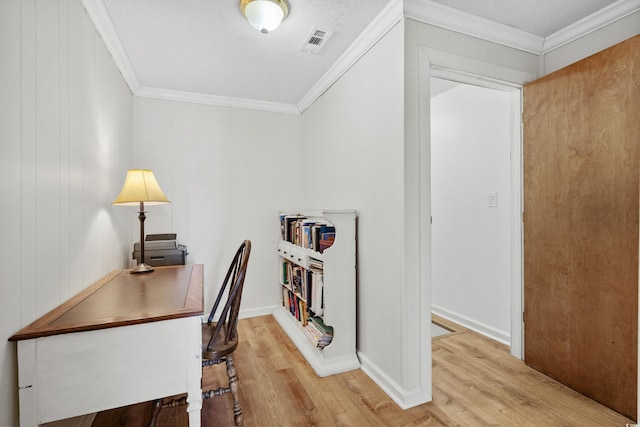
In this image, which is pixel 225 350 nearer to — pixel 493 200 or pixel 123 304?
pixel 123 304

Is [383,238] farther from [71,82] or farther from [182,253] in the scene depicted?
[71,82]

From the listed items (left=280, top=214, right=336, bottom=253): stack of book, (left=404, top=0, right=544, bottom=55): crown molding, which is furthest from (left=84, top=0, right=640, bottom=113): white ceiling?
(left=280, top=214, right=336, bottom=253): stack of book

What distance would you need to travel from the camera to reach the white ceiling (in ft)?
5.95

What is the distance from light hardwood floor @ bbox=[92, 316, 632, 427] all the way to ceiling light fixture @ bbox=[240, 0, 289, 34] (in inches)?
83.2

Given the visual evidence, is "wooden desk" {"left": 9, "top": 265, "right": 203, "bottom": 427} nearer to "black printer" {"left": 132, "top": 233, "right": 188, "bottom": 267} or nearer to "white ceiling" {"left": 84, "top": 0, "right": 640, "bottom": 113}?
"black printer" {"left": 132, "top": 233, "right": 188, "bottom": 267}

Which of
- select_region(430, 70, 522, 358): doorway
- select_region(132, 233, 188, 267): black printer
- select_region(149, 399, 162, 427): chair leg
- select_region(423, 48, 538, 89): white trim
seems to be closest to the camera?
select_region(149, 399, 162, 427): chair leg

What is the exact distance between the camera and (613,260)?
174cm

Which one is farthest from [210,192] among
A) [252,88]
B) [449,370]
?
[449,370]

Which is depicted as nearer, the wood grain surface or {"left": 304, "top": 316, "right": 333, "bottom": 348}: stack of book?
the wood grain surface

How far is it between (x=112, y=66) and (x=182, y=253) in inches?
55.1

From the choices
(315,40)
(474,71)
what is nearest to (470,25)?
(474,71)

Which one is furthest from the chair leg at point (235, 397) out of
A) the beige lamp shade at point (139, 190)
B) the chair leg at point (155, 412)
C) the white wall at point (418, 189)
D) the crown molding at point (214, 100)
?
the crown molding at point (214, 100)

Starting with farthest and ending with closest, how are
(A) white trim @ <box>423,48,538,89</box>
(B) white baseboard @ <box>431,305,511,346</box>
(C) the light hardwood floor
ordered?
(B) white baseboard @ <box>431,305,511,346</box>
(A) white trim @ <box>423,48,538,89</box>
(C) the light hardwood floor

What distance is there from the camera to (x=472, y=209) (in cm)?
296
